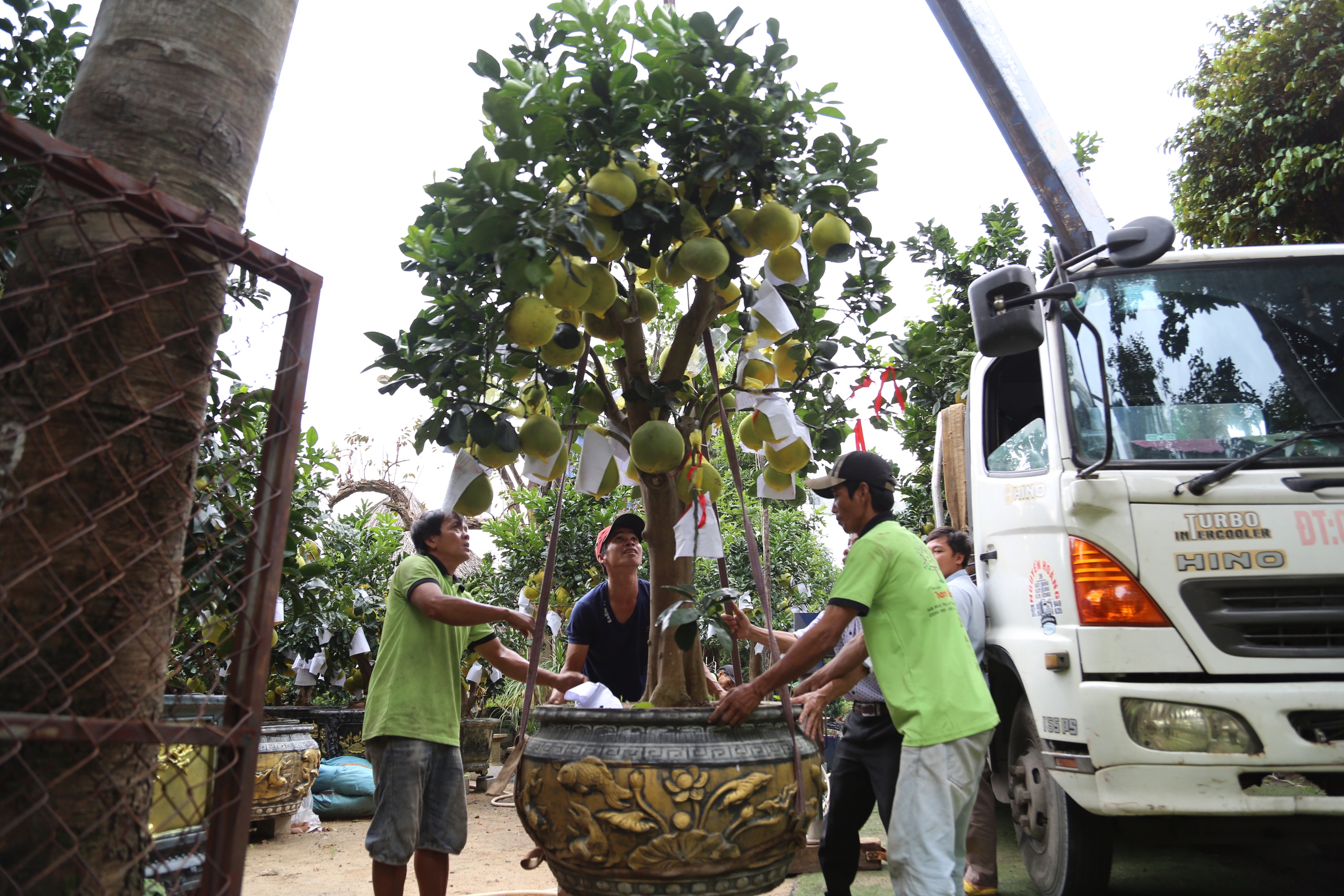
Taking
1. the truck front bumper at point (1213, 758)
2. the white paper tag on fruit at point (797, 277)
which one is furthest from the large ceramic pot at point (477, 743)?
the white paper tag on fruit at point (797, 277)

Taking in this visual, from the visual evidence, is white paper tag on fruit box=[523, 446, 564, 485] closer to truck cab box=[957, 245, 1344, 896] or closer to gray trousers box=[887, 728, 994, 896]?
gray trousers box=[887, 728, 994, 896]

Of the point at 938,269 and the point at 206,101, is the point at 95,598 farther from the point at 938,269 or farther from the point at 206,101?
the point at 938,269

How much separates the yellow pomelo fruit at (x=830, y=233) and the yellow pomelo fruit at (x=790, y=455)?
0.59 m

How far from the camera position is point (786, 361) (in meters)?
2.71

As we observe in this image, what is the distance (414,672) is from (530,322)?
1.83 metres

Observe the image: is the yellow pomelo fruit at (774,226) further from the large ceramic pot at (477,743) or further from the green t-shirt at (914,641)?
the large ceramic pot at (477,743)

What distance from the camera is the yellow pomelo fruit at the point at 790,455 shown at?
267cm

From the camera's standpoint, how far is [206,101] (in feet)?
5.74

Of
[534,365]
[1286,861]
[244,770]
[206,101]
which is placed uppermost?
[206,101]

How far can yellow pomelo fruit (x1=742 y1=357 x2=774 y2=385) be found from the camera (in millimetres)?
2629

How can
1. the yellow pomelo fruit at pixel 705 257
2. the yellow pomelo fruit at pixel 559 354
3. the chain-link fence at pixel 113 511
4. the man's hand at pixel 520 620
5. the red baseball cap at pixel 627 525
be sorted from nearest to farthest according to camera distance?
the chain-link fence at pixel 113 511 < the yellow pomelo fruit at pixel 705 257 < the yellow pomelo fruit at pixel 559 354 < the man's hand at pixel 520 620 < the red baseball cap at pixel 627 525

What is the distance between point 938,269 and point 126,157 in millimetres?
6103

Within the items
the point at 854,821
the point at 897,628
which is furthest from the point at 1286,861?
the point at 897,628

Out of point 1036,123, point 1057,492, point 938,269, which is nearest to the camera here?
point 1057,492
